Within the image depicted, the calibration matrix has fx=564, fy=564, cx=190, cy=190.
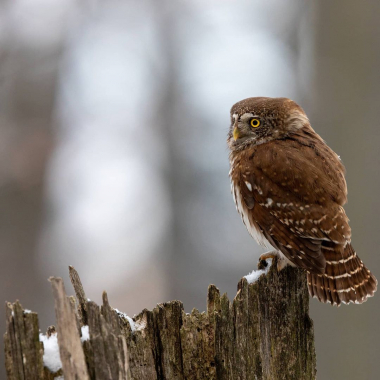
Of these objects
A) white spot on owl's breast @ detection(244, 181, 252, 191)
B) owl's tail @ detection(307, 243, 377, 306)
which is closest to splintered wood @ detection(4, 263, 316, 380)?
owl's tail @ detection(307, 243, 377, 306)

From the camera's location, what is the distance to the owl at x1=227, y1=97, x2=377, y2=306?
12.8 feet

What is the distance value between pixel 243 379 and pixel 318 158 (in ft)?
5.91

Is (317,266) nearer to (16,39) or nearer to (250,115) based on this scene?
(250,115)

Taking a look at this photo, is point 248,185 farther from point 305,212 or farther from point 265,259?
point 265,259

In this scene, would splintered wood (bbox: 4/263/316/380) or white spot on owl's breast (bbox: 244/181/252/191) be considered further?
white spot on owl's breast (bbox: 244/181/252/191)

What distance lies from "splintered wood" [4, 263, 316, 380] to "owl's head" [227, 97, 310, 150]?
1.51 metres

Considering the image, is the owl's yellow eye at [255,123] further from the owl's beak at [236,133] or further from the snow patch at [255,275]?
the snow patch at [255,275]

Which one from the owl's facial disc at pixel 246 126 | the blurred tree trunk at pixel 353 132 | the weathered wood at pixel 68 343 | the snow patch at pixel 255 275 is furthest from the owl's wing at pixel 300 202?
the blurred tree trunk at pixel 353 132

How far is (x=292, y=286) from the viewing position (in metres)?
3.47

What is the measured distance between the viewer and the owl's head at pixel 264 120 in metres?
4.61

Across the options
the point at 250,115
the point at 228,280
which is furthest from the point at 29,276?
the point at 250,115

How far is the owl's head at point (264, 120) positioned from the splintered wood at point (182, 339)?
1512 mm

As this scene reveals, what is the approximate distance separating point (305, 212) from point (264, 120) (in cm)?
100

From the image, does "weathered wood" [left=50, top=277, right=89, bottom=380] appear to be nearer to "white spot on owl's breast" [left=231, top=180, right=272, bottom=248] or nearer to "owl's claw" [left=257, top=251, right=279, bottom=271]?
"owl's claw" [left=257, top=251, right=279, bottom=271]
